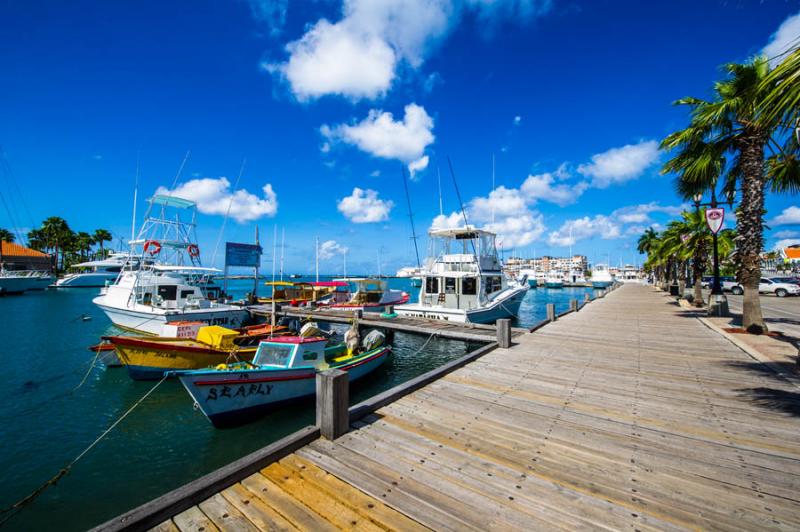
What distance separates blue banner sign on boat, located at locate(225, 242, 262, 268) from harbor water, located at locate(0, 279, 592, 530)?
1010cm

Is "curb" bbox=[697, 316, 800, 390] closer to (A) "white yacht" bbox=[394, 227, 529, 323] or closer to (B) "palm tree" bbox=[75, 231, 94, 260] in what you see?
(A) "white yacht" bbox=[394, 227, 529, 323]

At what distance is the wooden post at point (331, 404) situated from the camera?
473 cm

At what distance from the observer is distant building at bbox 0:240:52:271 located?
60944 mm

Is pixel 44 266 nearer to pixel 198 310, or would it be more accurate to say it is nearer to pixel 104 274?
pixel 104 274

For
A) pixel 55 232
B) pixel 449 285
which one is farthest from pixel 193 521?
pixel 55 232

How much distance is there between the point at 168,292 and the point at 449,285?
18826mm

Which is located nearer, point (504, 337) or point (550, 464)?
point (550, 464)

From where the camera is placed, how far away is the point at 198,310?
66.4 ft

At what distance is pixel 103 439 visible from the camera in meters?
8.48

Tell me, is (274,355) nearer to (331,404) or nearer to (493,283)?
(331,404)

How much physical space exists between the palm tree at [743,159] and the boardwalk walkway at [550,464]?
678 centimetres

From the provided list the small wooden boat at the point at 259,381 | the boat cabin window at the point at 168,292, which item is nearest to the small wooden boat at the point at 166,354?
the small wooden boat at the point at 259,381

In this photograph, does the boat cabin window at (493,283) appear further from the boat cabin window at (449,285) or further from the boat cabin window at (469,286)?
the boat cabin window at (449,285)

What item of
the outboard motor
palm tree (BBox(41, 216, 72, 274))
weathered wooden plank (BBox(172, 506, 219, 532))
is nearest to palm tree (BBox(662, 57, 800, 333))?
the outboard motor
